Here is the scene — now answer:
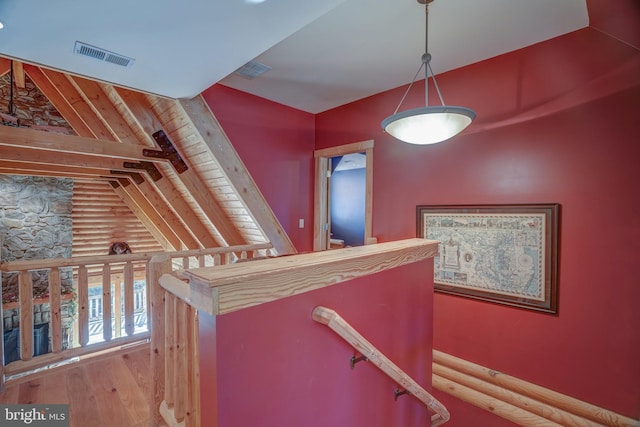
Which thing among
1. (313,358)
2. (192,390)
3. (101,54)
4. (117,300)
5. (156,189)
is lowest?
(117,300)

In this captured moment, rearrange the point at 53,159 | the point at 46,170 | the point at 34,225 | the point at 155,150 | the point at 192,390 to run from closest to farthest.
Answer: the point at 192,390, the point at 155,150, the point at 53,159, the point at 46,170, the point at 34,225

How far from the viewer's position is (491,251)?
243 cm

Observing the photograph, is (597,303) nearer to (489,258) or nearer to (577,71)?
(489,258)

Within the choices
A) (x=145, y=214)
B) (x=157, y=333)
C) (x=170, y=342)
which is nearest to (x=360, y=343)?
(x=170, y=342)

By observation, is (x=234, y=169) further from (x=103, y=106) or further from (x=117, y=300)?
(x=117, y=300)

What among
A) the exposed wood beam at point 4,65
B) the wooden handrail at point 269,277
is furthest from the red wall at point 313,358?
the exposed wood beam at point 4,65

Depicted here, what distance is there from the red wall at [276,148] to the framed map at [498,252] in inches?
65.1

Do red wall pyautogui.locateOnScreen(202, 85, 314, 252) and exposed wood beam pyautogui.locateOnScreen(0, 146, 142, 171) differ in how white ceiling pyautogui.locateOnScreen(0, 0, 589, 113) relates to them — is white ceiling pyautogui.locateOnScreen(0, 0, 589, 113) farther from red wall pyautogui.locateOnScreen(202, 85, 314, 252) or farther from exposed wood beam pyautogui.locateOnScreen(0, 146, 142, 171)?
exposed wood beam pyautogui.locateOnScreen(0, 146, 142, 171)

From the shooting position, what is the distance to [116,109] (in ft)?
9.82

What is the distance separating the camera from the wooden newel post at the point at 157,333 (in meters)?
1.57

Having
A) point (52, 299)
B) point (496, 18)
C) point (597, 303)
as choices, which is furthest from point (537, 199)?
point (52, 299)

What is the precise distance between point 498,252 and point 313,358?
2.00 meters

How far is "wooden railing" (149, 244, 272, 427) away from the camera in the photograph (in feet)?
4.43

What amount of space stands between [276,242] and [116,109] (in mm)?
2248
